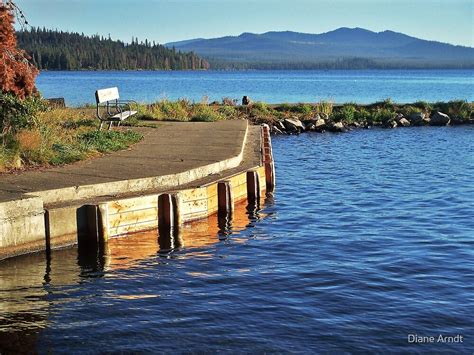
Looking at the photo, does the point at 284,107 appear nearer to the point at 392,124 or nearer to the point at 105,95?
the point at 392,124

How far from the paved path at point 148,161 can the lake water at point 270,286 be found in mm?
1355

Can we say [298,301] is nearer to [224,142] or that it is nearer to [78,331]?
[78,331]

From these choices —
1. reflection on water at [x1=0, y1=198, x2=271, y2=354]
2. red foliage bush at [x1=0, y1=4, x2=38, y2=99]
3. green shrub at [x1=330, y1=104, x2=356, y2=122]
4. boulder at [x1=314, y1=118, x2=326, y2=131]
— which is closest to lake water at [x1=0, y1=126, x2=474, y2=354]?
reflection on water at [x1=0, y1=198, x2=271, y2=354]

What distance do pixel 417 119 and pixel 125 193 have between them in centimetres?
2852

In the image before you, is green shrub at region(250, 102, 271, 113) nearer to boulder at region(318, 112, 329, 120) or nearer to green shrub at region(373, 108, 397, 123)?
boulder at region(318, 112, 329, 120)

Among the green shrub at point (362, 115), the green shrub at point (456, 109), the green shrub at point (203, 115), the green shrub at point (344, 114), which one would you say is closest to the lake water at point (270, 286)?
the green shrub at point (203, 115)

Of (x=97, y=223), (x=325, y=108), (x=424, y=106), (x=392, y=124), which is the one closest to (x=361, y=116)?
(x=392, y=124)

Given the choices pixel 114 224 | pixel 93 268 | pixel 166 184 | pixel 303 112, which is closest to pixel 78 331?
pixel 93 268

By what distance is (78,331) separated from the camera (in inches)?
356

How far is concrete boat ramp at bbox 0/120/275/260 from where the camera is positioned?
11766mm

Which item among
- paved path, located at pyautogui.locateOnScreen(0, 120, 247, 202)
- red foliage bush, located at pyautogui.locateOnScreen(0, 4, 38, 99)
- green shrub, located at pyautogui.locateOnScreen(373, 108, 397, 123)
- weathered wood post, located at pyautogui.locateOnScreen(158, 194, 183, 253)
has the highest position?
red foliage bush, located at pyautogui.locateOnScreen(0, 4, 38, 99)

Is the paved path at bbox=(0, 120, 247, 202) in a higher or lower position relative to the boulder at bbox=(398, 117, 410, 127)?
higher

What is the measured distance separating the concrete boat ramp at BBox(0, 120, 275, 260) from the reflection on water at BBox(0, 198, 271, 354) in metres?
0.20

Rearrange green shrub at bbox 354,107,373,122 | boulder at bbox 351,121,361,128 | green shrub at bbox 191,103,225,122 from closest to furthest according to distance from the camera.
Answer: green shrub at bbox 191,103,225,122, boulder at bbox 351,121,361,128, green shrub at bbox 354,107,373,122
